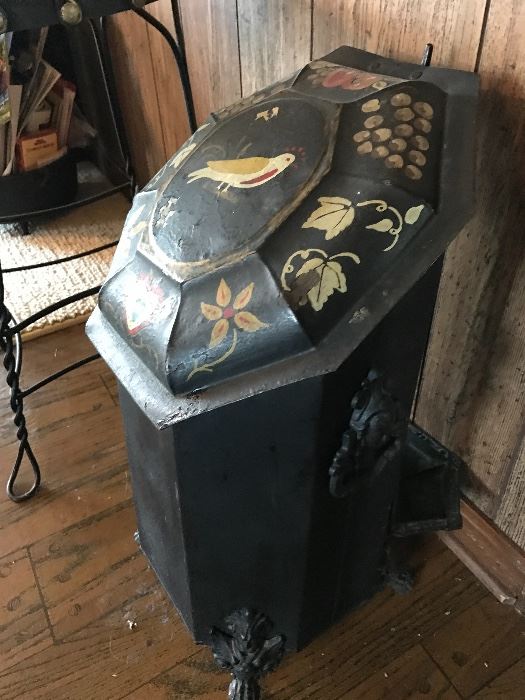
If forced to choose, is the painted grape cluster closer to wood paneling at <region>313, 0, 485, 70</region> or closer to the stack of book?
wood paneling at <region>313, 0, 485, 70</region>

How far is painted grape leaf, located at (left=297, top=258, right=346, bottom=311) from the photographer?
539mm

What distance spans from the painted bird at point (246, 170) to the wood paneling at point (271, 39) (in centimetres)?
40

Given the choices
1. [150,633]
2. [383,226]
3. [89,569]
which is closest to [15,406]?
[89,569]

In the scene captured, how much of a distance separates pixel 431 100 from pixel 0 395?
1.07 metres

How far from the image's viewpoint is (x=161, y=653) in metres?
0.91

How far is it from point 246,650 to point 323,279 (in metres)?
0.53

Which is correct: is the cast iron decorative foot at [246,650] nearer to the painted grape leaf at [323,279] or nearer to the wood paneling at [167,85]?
the painted grape leaf at [323,279]

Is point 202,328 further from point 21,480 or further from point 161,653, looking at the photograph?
point 21,480

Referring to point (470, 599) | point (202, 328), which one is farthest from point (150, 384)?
point (470, 599)

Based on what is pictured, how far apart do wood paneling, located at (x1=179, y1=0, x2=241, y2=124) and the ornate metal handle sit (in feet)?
2.46

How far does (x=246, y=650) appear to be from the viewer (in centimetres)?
81

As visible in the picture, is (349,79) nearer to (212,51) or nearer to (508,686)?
(212,51)

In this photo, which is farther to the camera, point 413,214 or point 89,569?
point 89,569

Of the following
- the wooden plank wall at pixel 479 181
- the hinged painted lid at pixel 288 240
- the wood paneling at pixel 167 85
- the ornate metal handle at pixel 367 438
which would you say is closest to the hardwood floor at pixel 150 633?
the wooden plank wall at pixel 479 181
